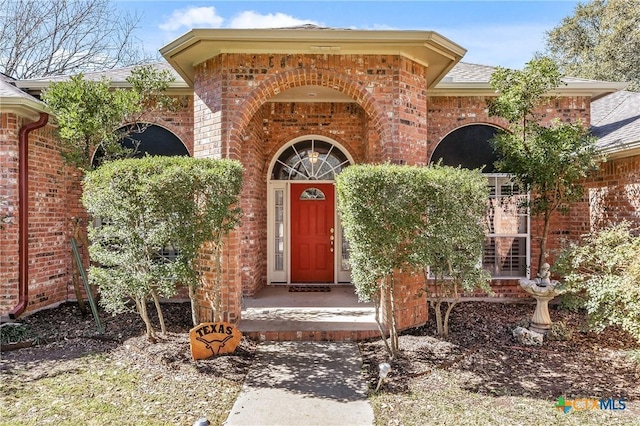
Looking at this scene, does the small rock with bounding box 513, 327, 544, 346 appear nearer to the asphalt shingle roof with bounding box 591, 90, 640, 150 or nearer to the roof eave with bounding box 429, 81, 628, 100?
the asphalt shingle roof with bounding box 591, 90, 640, 150

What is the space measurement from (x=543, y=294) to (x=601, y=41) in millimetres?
15378

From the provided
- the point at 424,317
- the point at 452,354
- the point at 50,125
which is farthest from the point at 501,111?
the point at 50,125

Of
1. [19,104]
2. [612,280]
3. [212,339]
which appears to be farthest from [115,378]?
[612,280]

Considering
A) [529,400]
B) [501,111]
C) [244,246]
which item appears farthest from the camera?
[244,246]

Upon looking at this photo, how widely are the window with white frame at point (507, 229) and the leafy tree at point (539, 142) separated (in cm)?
115

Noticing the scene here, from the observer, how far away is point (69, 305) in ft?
23.3

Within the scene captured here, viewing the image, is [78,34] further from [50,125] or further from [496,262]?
[496,262]

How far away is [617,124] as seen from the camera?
7.81 meters

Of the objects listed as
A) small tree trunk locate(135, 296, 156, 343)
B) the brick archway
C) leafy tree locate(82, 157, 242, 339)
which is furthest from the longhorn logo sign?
the brick archway

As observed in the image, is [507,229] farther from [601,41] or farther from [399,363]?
[601,41]

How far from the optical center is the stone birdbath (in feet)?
18.5

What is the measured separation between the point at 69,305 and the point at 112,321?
5.12 feet

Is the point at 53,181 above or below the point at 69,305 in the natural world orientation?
above

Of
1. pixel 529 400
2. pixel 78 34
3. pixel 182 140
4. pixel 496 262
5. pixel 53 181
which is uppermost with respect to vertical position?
pixel 78 34
